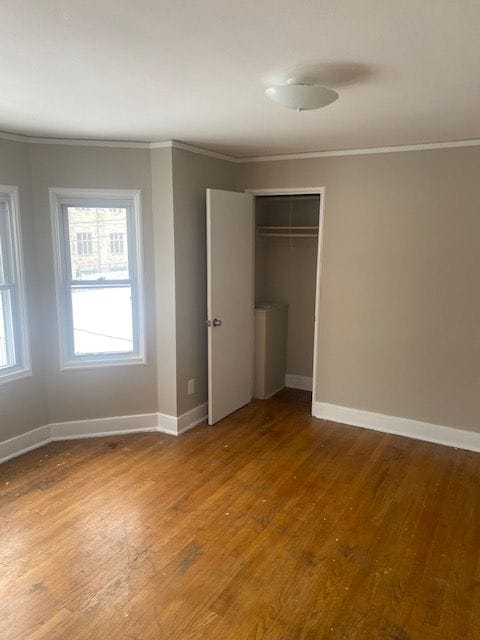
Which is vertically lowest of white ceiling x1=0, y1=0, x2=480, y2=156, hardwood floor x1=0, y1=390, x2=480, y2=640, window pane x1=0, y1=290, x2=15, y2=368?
hardwood floor x1=0, y1=390, x2=480, y2=640

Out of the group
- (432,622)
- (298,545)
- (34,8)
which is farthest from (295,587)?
(34,8)

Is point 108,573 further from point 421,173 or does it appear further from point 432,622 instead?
point 421,173

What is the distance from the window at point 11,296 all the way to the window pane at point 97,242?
400 millimetres

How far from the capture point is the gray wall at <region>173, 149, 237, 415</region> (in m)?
3.69

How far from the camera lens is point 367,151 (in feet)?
12.3

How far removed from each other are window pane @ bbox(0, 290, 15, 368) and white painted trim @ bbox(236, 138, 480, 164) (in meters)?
2.38

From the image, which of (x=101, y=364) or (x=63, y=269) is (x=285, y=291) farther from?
(x=63, y=269)

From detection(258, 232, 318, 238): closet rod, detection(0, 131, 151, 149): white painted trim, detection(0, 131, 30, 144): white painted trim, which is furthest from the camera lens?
detection(258, 232, 318, 238): closet rod

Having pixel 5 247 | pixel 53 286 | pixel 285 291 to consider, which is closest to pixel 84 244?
pixel 53 286

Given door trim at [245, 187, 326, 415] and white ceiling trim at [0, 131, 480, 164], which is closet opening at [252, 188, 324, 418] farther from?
white ceiling trim at [0, 131, 480, 164]

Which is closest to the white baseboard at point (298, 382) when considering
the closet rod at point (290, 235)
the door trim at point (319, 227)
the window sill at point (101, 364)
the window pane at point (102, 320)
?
the door trim at point (319, 227)

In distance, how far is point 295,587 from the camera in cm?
224

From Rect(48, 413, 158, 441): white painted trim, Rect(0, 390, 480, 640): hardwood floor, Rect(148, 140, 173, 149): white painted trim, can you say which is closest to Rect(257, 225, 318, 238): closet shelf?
Rect(148, 140, 173, 149): white painted trim

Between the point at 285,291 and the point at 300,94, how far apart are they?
122 inches
